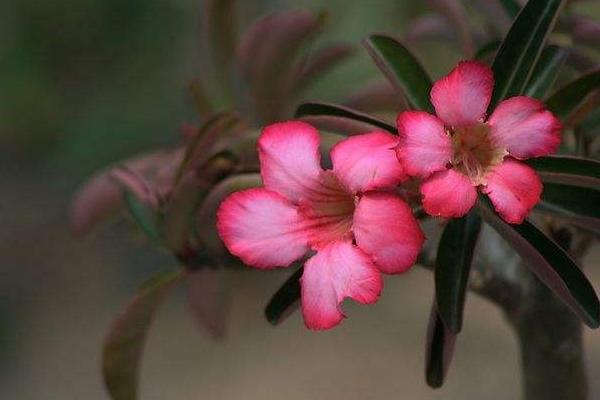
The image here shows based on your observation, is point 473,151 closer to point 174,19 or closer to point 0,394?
point 0,394

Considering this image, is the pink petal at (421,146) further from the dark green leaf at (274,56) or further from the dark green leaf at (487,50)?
the dark green leaf at (274,56)

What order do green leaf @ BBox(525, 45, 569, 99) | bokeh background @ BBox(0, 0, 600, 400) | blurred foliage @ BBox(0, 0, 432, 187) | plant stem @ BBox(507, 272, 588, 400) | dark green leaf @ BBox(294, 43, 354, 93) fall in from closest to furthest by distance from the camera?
green leaf @ BBox(525, 45, 569, 99) < plant stem @ BBox(507, 272, 588, 400) < dark green leaf @ BBox(294, 43, 354, 93) < bokeh background @ BBox(0, 0, 600, 400) < blurred foliage @ BBox(0, 0, 432, 187)

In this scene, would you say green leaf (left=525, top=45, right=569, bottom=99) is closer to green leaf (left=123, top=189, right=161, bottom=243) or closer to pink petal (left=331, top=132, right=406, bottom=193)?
pink petal (left=331, top=132, right=406, bottom=193)

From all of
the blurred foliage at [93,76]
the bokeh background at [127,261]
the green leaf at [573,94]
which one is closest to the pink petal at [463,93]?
the green leaf at [573,94]

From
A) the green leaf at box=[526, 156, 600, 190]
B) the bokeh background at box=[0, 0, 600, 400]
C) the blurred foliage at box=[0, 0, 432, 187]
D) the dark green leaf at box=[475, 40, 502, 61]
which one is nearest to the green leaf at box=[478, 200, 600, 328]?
the green leaf at box=[526, 156, 600, 190]

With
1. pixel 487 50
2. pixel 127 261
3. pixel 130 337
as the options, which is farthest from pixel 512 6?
pixel 127 261

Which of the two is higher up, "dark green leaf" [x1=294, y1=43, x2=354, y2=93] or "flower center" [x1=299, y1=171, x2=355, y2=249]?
"flower center" [x1=299, y1=171, x2=355, y2=249]

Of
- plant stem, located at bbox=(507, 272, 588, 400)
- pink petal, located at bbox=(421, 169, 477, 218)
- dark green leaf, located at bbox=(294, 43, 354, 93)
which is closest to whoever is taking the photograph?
pink petal, located at bbox=(421, 169, 477, 218)
